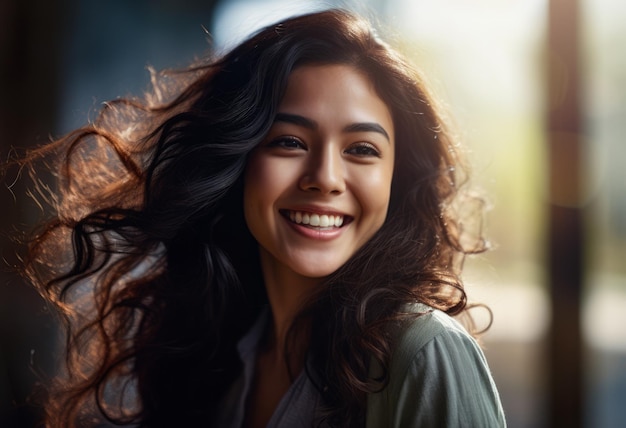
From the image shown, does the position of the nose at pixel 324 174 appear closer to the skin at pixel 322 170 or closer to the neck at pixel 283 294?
the skin at pixel 322 170

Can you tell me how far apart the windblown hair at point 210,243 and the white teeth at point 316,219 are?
0.10 metres

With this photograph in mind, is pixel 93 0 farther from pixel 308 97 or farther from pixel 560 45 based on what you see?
pixel 308 97

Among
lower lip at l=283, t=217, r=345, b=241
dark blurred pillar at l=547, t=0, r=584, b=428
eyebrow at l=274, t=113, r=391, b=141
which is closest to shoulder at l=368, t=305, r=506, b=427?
lower lip at l=283, t=217, r=345, b=241

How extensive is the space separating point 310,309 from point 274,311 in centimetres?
15

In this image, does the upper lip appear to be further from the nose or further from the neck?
the neck

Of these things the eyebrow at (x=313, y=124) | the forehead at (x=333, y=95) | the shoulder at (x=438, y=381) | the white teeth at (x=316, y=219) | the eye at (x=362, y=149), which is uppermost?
the forehead at (x=333, y=95)

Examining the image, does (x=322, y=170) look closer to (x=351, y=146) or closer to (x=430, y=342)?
(x=351, y=146)

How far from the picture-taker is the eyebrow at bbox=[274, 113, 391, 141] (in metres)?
1.12

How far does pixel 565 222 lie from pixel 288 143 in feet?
5.43

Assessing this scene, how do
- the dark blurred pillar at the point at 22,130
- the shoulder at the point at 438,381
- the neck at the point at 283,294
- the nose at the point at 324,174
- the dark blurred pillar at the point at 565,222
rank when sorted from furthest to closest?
the dark blurred pillar at the point at 22,130, the dark blurred pillar at the point at 565,222, the neck at the point at 283,294, the nose at the point at 324,174, the shoulder at the point at 438,381

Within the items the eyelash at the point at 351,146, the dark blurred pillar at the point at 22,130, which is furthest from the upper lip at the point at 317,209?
the dark blurred pillar at the point at 22,130

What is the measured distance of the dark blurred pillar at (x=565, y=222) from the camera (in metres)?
2.44

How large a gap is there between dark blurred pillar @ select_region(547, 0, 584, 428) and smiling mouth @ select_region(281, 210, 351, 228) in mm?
1547

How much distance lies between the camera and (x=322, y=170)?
1100 millimetres
